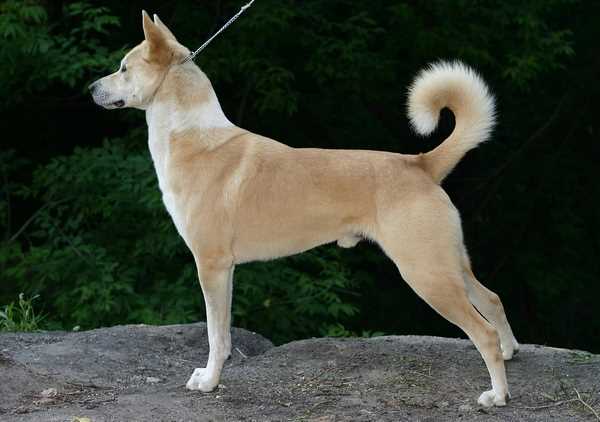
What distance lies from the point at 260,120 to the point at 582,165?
400cm

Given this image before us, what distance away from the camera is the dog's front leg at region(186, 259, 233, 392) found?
4.43 m

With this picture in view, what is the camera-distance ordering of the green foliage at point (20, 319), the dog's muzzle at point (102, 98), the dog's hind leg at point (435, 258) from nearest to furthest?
1. the dog's hind leg at point (435, 258)
2. the dog's muzzle at point (102, 98)
3. the green foliage at point (20, 319)

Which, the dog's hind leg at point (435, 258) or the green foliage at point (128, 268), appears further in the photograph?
the green foliage at point (128, 268)

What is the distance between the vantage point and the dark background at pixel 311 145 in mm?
Result: 7445

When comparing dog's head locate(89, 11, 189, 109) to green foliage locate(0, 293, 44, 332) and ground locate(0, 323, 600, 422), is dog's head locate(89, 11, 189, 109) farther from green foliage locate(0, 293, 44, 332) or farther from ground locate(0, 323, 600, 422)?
green foliage locate(0, 293, 44, 332)

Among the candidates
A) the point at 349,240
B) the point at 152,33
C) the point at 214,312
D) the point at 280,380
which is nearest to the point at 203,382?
the point at 214,312

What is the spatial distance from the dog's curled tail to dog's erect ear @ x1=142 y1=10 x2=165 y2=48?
1265 millimetres

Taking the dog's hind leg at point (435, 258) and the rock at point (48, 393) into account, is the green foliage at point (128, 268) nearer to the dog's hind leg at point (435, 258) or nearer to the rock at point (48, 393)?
the rock at point (48, 393)

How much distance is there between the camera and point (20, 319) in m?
6.68

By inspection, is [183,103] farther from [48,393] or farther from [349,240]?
[48,393]

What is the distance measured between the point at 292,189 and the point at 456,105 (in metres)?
0.89

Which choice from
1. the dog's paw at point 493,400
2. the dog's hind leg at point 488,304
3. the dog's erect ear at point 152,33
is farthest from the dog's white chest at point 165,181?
the dog's paw at point 493,400

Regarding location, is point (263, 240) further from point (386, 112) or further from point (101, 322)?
point (386, 112)

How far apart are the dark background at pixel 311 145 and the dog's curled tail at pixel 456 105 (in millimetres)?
2902
